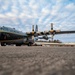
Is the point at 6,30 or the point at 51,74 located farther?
the point at 6,30

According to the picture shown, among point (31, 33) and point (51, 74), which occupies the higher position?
point (31, 33)

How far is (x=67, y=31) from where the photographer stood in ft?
125

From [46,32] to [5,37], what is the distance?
16.4m

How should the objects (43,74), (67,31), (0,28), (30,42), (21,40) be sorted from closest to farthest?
(43,74) → (0,28) → (21,40) → (30,42) → (67,31)

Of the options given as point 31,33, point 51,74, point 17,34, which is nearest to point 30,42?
point 31,33

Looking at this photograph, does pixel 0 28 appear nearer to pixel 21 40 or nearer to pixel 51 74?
pixel 21 40

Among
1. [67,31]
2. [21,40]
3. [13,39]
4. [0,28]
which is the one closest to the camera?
[0,28]

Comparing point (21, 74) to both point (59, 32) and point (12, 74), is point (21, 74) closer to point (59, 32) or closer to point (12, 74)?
point (12, 74)

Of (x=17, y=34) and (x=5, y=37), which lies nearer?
(x=5, y=37)

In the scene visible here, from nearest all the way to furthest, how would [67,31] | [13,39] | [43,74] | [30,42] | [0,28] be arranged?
[43,74] < [0,28] < [13,39] < [30,42] < [67,31]

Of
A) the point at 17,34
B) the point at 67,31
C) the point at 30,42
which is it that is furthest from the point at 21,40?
the point at 67,31

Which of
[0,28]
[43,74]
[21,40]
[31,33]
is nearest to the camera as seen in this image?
[43,74]

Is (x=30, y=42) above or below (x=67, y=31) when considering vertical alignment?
below

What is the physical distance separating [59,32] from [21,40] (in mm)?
12466
